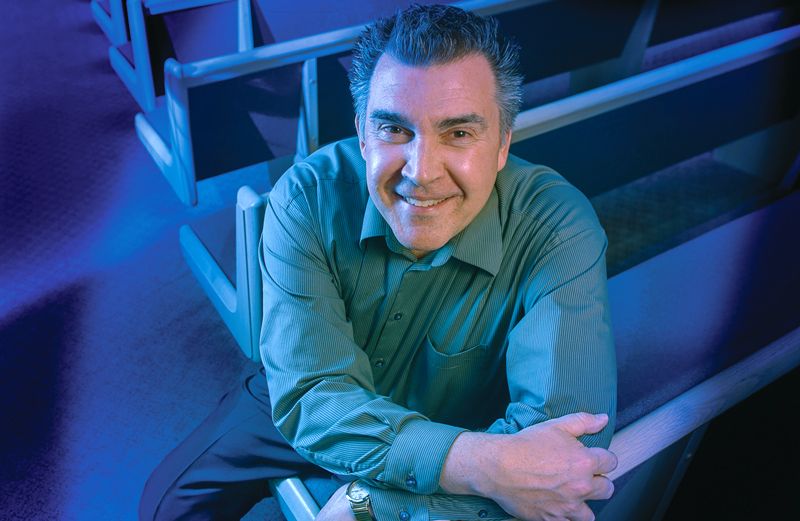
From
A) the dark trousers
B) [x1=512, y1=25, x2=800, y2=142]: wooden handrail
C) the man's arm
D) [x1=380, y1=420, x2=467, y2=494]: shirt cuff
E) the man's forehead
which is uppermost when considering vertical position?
the man's forehead

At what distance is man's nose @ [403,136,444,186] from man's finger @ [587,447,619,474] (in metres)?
0.46

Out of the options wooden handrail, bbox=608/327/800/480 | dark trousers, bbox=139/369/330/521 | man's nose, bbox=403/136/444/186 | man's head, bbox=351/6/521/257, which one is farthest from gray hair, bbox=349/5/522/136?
Result: dark trousers, bbox=139/369/330/521

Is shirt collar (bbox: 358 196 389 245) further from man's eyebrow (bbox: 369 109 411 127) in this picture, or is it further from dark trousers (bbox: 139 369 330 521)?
dark trousers (bbox: 139 369 330 521)

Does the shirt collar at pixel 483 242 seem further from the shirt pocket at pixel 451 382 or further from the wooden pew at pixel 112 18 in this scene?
the wooden pew at pixel 112 18

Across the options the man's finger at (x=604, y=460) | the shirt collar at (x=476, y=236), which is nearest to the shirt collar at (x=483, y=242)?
the shirt collar at (x=476, y=236)

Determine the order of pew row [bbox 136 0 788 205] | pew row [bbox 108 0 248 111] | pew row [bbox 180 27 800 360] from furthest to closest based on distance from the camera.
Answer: pew row [bbox 108 0 248 111]
pew row [bbox 136 0 788 205]
pew row [bbox 180 27 800 360]

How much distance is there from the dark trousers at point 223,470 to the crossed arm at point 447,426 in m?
0.26

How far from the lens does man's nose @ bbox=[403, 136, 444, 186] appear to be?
3.52 feet

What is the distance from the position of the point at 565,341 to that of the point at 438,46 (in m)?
0.49

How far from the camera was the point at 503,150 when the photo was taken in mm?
1191

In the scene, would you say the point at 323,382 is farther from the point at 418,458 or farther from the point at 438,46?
the point at 438,46

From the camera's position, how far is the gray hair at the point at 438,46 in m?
1.04

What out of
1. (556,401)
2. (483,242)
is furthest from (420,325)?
(556,401)

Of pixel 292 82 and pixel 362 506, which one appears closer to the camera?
pixel 362 506
